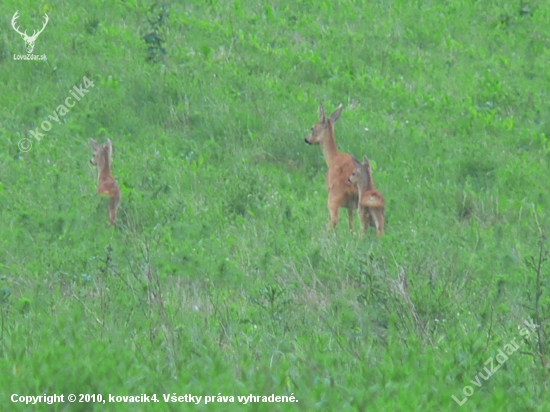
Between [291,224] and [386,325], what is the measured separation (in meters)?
2.84

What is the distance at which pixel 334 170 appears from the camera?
10375 mm

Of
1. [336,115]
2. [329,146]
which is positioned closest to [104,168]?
[329,146]

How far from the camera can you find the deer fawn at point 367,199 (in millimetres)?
9320

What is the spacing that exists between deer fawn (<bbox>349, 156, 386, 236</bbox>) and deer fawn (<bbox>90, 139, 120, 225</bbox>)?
1992 mm

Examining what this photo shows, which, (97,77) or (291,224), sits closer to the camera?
(291,224)

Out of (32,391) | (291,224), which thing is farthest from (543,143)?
(32,391)

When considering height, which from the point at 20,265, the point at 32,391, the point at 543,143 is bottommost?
the point at 32,391

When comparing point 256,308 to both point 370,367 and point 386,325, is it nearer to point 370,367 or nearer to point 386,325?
point 386,325

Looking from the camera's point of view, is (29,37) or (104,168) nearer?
(104,168)

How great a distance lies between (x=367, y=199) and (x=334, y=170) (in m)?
1.07

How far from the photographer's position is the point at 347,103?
42.5 ft

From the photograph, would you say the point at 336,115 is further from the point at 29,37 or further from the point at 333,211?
the point at 29,37

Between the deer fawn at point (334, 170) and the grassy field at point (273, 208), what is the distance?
21 centimetres

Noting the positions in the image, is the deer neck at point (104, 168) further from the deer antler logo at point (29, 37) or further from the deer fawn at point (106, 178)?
the deer antler logo at point (29, 37)
